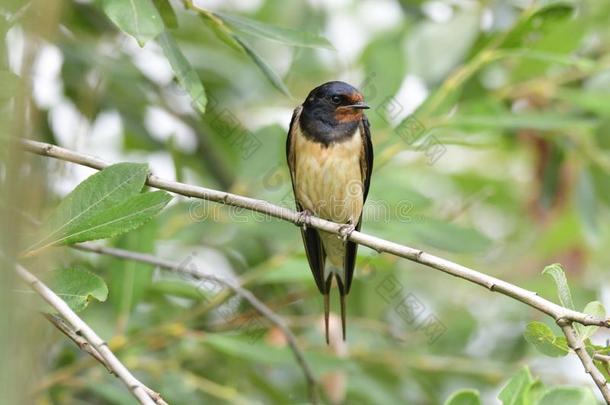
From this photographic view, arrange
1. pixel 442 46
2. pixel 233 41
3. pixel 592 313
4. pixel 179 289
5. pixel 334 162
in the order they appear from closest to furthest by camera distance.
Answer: pixel 592 313, pixel 233 41, pixel 179 289, pixel 334 162, pixel 442 46

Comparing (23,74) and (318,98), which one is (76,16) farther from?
(23,74)

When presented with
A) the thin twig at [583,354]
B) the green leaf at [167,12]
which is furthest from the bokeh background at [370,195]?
the thin twig at [583,354]

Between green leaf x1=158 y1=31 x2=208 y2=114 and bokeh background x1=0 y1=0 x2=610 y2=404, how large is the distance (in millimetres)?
709

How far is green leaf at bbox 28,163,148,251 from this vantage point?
Result: 2.30m

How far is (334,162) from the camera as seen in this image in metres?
4.39

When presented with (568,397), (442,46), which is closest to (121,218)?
(568,397)

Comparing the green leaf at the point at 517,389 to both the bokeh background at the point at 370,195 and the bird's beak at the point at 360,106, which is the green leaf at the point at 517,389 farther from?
the bird's beak at the point at 360,106

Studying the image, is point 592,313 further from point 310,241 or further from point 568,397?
point 310,241

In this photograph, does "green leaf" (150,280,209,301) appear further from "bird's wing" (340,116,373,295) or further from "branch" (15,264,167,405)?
"branch" (15,264,167,405)

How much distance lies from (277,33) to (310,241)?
1.55 m

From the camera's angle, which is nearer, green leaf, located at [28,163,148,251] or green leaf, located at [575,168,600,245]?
green leaf, located at [28,163,148,251]

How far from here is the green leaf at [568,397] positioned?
2.52m

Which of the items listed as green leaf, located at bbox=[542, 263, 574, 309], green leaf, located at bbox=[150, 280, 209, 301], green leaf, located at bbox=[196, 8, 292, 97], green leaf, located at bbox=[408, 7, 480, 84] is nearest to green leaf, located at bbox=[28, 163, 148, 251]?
green leaf, located at bbox=[196, 8, 292, 97]

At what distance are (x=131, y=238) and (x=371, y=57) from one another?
1.58 m
